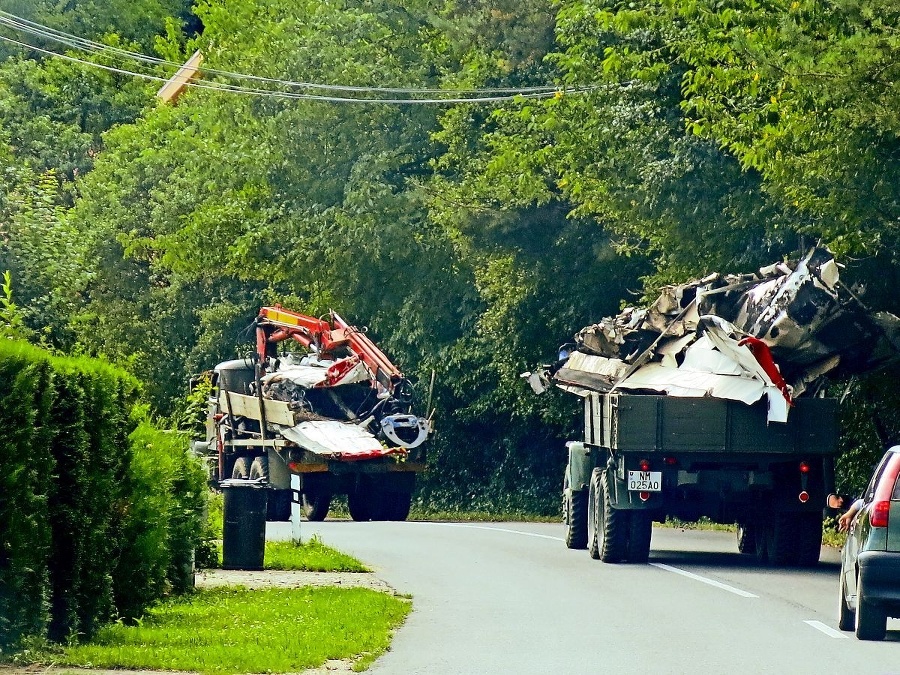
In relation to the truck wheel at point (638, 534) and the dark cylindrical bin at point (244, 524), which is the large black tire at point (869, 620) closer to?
the dark cylindrical bin at point (244, 524)

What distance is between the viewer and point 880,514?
475 inches

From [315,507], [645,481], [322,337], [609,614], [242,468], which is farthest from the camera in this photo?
[322,337]

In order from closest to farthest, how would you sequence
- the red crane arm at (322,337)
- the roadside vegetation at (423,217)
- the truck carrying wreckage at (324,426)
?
the roadside vegetation at (423,217) → the truck carrying wreckage at (324,426) → the red crane arm at (322,337)

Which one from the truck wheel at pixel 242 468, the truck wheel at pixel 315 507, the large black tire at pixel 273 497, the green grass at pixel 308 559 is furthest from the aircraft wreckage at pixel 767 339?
the truck wheel at pixel 242 468

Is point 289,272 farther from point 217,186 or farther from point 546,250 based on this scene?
point 546,250

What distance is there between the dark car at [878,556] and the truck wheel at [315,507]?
17831mm

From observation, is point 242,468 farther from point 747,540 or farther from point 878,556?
point 878,556

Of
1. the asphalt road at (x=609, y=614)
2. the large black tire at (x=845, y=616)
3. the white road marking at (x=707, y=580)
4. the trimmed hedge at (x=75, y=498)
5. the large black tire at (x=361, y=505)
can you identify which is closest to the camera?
the trimmed hedge at (x=75, y=498)

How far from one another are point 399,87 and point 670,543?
15.3 m

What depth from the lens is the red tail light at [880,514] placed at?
1202 cm

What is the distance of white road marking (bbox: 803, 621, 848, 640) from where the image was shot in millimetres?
12602

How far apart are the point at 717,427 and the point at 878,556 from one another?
6.44 meters

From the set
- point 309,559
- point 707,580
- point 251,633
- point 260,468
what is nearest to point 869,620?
point 251,633

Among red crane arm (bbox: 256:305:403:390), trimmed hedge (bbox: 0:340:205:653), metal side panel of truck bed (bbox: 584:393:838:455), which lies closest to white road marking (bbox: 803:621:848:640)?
metal side panel of truck bed (bbox: 584:393:838:455)
